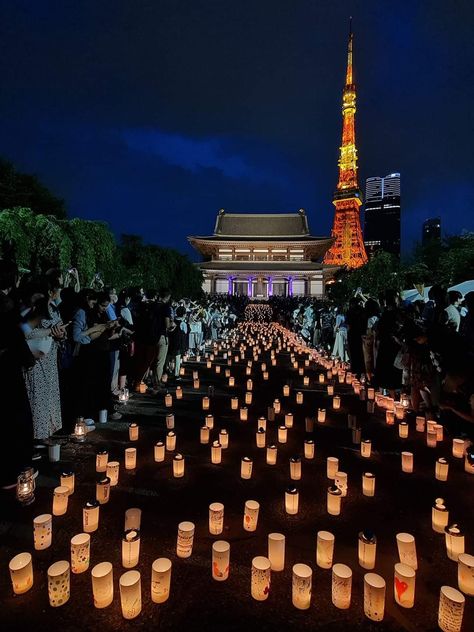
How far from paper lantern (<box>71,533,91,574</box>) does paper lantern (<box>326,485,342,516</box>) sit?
181 cm

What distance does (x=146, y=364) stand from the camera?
21.1 ft

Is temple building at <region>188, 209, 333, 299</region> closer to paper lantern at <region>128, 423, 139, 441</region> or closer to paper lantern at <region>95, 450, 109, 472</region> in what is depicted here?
paper lantern at <region>128, 423, 139, 441</region>

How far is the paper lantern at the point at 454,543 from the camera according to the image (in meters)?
2.33

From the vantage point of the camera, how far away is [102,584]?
6.24ft

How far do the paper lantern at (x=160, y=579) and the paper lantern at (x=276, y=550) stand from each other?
2.10 feet

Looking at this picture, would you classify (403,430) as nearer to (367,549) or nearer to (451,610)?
(367,549)

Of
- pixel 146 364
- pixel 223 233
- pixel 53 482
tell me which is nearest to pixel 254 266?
pixel 223 233

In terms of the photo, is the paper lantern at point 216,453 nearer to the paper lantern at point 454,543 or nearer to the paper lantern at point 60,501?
the paper lantern at point 60,501

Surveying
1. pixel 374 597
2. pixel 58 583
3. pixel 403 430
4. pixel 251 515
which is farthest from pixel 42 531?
pixel 403 430

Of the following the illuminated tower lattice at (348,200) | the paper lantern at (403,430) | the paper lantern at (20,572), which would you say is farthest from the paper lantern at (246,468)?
the illuminated tower lattice at (348,200)

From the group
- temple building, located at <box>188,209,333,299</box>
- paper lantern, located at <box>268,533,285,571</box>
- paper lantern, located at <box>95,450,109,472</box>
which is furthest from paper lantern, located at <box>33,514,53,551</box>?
temple building, located at <box>188,209,333,299</box>

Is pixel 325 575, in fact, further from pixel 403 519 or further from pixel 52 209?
pixel 52 209

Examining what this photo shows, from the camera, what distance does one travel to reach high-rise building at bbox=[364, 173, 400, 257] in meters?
120

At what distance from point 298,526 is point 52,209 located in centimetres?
2318
